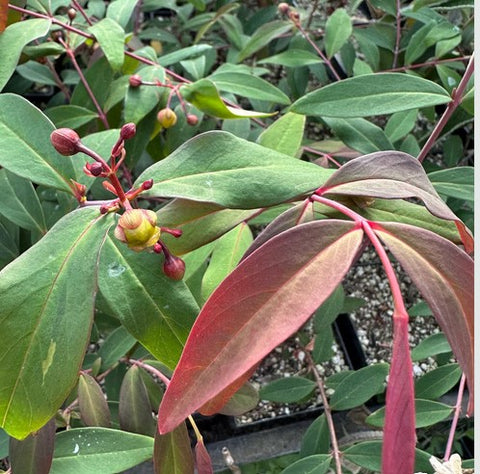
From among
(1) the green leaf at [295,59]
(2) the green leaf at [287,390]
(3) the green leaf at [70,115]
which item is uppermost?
(1) the green leaf at [295,59]

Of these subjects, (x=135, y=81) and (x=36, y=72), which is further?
(x=36, y=72)

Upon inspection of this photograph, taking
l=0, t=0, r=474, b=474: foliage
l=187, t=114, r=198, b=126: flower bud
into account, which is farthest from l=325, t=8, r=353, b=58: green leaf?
l=187, t=114, r=198, b=126: flower bud

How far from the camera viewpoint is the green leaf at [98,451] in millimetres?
564

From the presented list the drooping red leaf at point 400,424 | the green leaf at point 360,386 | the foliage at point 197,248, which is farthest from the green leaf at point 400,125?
the drooping red leaf at point 400,424

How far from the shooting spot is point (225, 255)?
575 millimetres

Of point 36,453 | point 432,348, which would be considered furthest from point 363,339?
point 36,453

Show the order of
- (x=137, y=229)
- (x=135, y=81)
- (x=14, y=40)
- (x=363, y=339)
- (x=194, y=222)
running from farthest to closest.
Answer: (x=363, y=339) < (x=135, y=81) < (x=14, y=40) < (x=194, y=222) < (x=137, y=229)

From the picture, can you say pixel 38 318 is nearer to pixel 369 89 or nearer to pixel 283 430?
pixel 369 89

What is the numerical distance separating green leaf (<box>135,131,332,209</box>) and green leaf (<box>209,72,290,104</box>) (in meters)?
0.40

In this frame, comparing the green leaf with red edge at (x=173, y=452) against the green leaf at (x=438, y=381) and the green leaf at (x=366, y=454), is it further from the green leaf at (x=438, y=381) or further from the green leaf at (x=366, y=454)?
the green leaf at (x=438, y=381)

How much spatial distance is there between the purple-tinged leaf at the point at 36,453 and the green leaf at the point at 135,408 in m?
0.15

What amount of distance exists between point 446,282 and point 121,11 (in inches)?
27.2

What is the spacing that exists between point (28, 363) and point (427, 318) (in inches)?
37.3

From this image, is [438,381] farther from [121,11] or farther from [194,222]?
[121,11]
